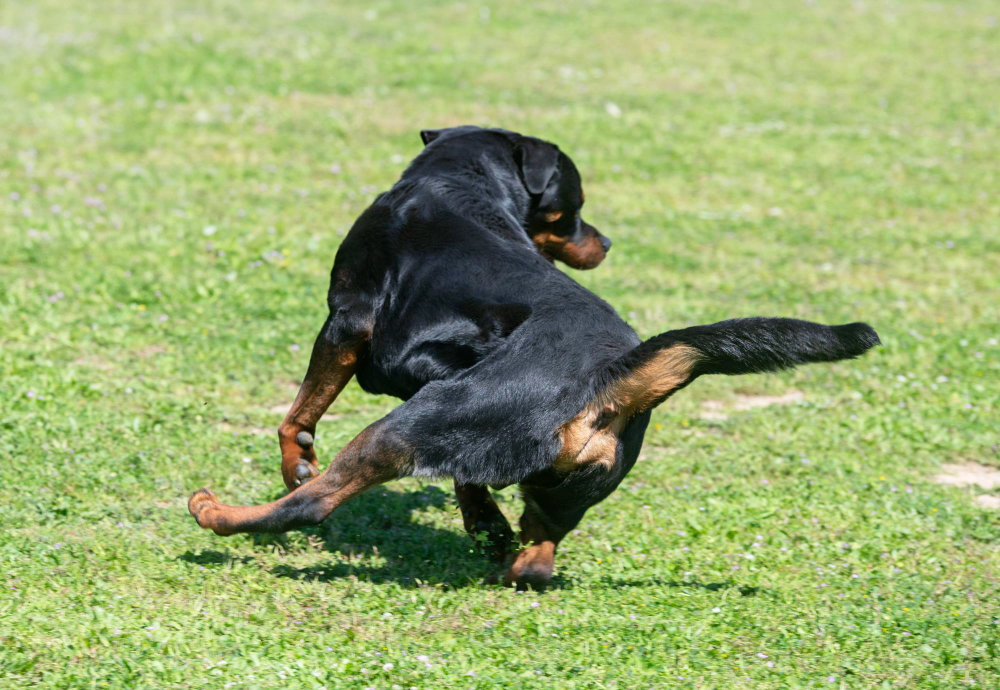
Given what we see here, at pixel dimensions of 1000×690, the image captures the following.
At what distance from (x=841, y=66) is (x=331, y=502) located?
635 inches

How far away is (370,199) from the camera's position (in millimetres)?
11180

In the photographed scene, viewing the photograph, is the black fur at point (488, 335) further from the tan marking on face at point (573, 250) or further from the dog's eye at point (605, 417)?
the tan marking on face at point (573, 250)

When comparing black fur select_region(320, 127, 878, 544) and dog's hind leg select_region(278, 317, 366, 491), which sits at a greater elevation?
black fur select_region(320, 127, 878, 544)

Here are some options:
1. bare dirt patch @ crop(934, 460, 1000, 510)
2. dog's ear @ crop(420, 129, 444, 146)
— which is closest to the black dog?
dog's ear @ crop(420, 129, 444, 146)

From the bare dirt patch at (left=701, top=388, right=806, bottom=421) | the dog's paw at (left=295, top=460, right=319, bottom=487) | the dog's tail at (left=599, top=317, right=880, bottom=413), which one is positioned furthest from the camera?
the bare dirt patch at (left=701, top=388, right=806, bottom=421)

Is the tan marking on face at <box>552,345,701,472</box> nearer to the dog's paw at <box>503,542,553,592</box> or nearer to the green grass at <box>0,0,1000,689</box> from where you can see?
the dog's paw at <box>503,542,553,592</box>

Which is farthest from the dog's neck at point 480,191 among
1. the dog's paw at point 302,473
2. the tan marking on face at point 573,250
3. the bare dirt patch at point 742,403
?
the bare dirt patch at point 742,403

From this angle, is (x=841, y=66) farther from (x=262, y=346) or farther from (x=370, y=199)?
(x=262, y=346)

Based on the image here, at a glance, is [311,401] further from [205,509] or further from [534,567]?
[534,567]

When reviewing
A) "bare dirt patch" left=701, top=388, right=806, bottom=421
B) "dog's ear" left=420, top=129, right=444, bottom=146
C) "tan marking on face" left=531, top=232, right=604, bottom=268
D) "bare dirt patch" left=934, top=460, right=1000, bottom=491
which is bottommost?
"bare dirt patch" left=701, top=388, right=806, bottom=421

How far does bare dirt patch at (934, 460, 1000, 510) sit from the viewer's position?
6586 mm

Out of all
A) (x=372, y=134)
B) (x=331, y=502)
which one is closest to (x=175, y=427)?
(x=331, y=502)

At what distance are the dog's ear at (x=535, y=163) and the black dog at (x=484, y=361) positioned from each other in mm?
13

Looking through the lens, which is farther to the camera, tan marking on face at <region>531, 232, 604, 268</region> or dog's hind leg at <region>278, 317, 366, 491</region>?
tan marking on face at <region>531, 232, 604, 268</region>
